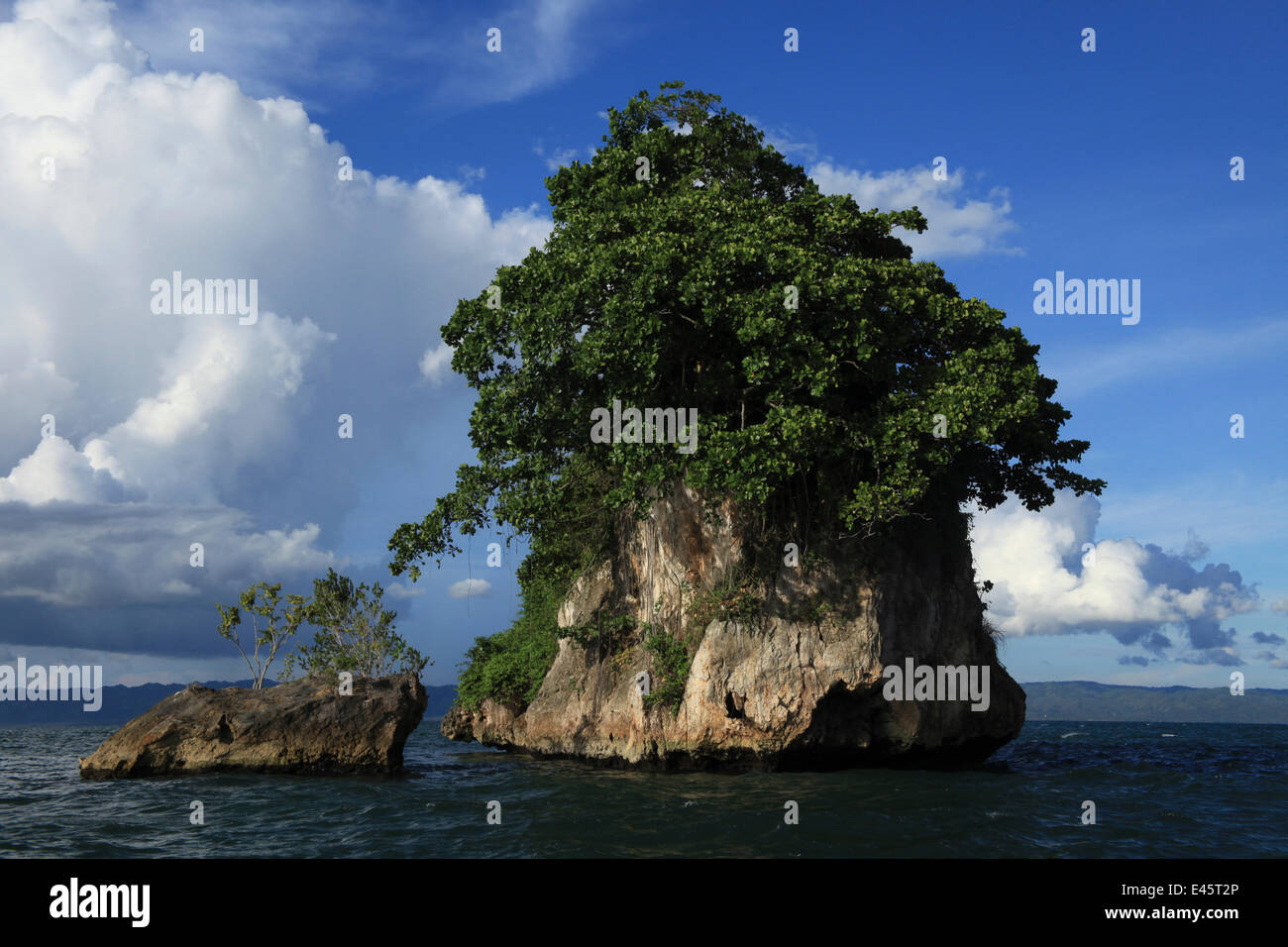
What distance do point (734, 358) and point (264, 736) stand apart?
15705 millimetres

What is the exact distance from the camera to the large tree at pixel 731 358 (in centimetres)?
2067

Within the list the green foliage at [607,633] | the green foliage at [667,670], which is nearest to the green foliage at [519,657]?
the green foliage at [607,633]

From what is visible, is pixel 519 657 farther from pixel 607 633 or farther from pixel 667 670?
pixel 667 670

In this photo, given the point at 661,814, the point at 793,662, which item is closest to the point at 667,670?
the point at 793,662

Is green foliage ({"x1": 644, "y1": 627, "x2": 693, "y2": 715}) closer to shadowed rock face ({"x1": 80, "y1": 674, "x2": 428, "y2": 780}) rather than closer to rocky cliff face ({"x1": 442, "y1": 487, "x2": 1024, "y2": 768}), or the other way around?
rocky cliff face ({"x1": 442, "y1": 487, "x2": 1024, "y2": 768})

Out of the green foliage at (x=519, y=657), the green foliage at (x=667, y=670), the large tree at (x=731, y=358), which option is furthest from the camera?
the green foliage at (x=519, y=657)

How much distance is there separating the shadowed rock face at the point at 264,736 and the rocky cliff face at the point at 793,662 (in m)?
6.36

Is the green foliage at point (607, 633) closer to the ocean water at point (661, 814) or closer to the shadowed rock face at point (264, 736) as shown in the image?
the ocean water at point (661, 814)

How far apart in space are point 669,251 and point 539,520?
8.54 metres

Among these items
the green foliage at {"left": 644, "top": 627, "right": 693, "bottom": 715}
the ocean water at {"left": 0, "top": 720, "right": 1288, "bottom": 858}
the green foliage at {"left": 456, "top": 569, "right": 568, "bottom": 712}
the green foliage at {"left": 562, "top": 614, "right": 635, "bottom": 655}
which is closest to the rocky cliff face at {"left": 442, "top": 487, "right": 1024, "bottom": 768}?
the green foliage at {"left": 562, "top": 614, "right": 635, "bottom": 655}
